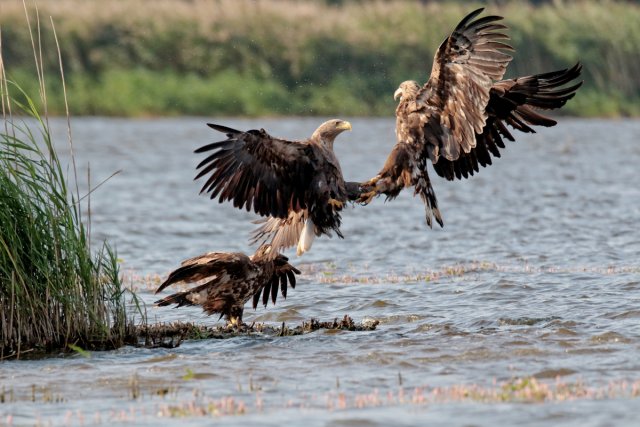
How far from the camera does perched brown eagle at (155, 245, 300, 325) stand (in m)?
9.48

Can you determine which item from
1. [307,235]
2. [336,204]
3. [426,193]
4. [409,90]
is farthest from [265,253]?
[409,90]

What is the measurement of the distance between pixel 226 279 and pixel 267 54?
76.5ft

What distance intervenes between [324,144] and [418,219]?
849cm

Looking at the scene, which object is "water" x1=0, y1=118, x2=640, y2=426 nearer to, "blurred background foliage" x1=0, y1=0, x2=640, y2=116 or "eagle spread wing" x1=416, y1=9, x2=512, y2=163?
"eagle spread wing" x1=416, y1=9, x2=512, y2=163

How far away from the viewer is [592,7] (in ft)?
122

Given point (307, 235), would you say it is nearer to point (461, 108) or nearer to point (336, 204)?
point (336, 204)

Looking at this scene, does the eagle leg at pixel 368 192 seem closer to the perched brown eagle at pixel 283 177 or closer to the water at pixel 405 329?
the perched brown eagle at pixel 283 177

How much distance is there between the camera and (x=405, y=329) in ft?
32.2

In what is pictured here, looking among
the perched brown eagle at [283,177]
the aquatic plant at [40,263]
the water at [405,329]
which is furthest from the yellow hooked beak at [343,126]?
the aquatic plant at [40,263]

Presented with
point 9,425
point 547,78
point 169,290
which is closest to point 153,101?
point 169,290

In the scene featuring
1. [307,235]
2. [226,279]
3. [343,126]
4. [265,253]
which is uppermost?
[343,126]

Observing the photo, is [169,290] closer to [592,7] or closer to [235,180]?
[235,180]

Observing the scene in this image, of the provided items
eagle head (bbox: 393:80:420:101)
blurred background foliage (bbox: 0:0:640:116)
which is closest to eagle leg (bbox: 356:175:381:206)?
eagle head (bbox: 393:80:420:101)

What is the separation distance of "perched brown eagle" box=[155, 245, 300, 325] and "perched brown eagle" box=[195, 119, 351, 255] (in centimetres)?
36
